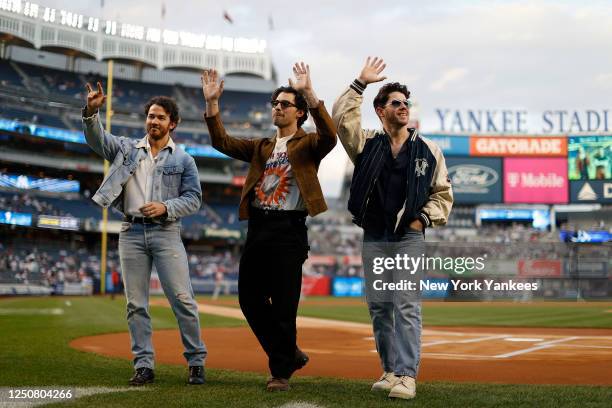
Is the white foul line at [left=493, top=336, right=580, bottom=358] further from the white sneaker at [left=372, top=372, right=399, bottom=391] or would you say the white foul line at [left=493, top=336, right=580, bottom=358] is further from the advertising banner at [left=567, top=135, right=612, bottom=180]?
the advertising banner at [left=567, top=135, right=612, bottom=180]

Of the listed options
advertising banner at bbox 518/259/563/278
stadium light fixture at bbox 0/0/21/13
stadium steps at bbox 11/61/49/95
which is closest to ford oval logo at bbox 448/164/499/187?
advertising banner at bbox 518/259/563/278

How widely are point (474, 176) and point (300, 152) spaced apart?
121 ft

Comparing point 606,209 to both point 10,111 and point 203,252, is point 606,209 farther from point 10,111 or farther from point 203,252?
point 10,111

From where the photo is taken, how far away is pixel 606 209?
4028cm

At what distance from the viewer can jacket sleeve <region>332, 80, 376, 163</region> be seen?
4449 millimetres

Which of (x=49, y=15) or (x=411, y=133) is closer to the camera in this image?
(x=411, y=133)

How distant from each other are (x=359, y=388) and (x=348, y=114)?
6.48 feet

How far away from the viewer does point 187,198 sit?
16.5 ft

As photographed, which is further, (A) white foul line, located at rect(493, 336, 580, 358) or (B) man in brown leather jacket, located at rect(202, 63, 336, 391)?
(A) white foul line, located at rect(493, 336, 580, 358)

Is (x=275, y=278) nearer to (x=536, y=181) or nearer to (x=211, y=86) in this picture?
(x=211, y=86)

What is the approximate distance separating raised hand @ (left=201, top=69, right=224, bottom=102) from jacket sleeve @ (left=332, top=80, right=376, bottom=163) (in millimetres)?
1011

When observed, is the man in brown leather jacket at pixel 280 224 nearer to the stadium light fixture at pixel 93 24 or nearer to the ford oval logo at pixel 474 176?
the ford oval logo at pixel 474 176

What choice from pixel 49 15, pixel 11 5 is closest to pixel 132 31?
pixel 49 15

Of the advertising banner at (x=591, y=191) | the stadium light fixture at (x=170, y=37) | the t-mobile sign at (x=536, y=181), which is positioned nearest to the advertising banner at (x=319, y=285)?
the t-mobile sign at (x=536, y=181)
